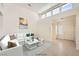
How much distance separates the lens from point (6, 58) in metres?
A: 1.52

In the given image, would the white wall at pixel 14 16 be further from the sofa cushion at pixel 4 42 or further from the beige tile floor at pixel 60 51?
the beige tile floor at pixel 60 51

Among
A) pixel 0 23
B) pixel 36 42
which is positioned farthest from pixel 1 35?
pixel 36 42

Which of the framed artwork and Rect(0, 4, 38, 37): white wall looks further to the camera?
the framed artwork

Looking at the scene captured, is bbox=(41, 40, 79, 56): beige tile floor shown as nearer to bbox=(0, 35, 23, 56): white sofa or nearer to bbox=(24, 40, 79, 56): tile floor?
bbox=(24, 40, 79, 56): tile floor

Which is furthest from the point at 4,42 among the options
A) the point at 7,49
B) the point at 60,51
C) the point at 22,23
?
the point at 60,51

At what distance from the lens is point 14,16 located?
79.0 inches

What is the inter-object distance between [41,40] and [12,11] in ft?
3.27

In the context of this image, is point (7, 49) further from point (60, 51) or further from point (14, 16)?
point (60, 51)

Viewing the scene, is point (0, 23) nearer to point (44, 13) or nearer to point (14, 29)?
point (14, 29)

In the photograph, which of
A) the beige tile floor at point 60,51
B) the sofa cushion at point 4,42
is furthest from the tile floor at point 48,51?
the sofa cushion at point 4,42

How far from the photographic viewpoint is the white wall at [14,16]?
1917 millimetres

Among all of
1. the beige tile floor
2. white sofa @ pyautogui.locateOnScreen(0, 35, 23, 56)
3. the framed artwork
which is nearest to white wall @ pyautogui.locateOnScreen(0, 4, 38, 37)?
the framed artwork

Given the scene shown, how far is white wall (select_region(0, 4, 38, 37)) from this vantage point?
192cm

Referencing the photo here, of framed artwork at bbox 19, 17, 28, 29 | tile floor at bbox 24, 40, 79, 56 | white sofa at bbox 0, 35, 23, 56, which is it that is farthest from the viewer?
tile floor at bbox 24, 40, 79, 56
